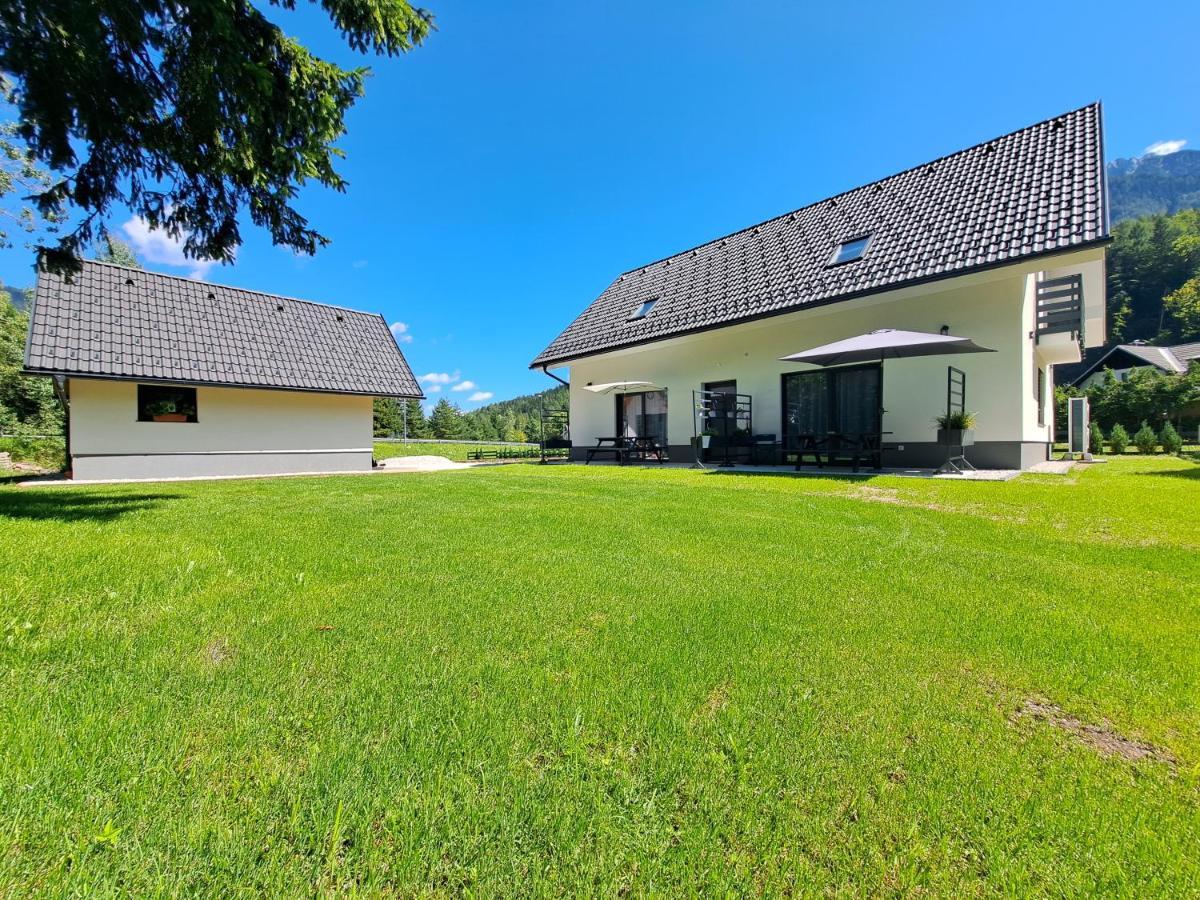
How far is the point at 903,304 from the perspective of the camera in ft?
30.7

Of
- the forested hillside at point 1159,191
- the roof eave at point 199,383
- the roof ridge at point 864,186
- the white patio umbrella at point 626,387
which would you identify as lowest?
the roof eave at point 199,383

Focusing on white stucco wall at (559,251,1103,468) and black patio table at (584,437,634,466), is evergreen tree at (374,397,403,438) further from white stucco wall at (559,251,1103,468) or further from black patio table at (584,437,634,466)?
white stucco wall at (559,251,1103,468)

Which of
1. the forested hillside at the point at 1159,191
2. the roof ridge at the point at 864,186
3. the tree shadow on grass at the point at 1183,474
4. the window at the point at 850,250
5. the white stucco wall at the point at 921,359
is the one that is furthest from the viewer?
the forested hillside at the point at 1159,191

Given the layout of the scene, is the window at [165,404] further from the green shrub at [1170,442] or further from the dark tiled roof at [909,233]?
the green shrub at [1170,442]

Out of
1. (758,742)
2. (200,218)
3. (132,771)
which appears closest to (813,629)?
(758,742)

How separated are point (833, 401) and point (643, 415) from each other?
549cm

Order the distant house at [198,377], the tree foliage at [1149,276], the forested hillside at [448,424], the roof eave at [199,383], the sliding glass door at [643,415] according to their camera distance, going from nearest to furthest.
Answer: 1. the roof eave at [199,383]
2. the distant house at [198,377]
3. the sliding glass door at [643,415]
4. the forested hillside at [448,424]
5. the tree foliage at [1149,276]

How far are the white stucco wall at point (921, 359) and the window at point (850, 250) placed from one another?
1124 mm

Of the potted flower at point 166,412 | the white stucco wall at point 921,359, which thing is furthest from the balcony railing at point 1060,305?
the potted flower at point 166,412

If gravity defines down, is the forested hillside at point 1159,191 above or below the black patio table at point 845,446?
above

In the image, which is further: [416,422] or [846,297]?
[416,422]

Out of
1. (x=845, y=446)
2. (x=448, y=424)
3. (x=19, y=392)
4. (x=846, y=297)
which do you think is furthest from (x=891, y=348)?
(x=448, y=424)

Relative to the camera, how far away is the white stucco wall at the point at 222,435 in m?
10.3

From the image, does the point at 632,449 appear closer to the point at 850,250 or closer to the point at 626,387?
the point at 626,387
